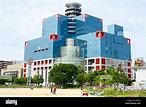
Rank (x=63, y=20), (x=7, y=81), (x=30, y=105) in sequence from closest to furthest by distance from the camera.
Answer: (x=30, y=105) < (x=7, y=81) < (x=63, y=20)

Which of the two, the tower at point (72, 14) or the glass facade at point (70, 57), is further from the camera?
the glass facade at point (70, 57)

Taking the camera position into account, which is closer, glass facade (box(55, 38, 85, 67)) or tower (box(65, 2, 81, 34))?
tower (box(65, 2, 81, 34))

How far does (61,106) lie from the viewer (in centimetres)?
195

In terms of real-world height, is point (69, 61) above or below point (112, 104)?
above

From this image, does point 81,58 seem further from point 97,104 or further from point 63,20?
point 97,104

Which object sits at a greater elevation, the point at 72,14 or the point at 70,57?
the point at 72,14

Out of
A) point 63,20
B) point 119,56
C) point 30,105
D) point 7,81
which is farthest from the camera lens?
point 63,20

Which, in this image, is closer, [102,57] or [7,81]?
[7,81]

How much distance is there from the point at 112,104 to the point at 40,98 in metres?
0.64

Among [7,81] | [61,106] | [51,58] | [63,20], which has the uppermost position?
[63,20]

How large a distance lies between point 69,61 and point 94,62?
11.8ft

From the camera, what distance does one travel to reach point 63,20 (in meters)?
24.5

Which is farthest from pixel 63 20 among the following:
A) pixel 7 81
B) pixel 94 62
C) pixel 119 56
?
pixel 7 81

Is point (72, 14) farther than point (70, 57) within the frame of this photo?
Yes
